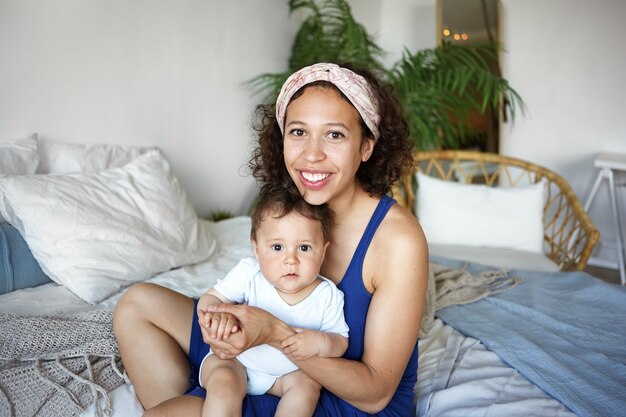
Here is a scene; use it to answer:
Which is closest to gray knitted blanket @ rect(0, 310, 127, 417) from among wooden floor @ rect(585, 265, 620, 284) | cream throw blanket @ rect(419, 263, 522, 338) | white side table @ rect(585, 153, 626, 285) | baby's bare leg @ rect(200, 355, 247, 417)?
baby's bare leg @ rect(200, 355, 247, 417)

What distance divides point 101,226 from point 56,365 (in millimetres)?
630

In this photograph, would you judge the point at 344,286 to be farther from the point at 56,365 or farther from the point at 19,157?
the point at 19,157

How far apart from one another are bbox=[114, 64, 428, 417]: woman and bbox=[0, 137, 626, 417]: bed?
0.14 m

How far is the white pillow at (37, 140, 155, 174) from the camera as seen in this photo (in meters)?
2.01

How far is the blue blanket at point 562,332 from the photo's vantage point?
1379 mm

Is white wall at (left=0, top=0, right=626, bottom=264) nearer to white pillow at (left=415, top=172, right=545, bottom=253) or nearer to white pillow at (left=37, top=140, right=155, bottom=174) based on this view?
white pillow at (left=37, top=140, right=155, bottom=174)

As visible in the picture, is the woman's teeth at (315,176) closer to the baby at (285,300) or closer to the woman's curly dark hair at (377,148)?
the baby at (285,300)

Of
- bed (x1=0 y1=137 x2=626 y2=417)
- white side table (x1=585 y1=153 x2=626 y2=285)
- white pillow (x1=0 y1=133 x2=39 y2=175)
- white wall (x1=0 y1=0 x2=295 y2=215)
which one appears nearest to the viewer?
bed (x1=0 y1=137 x2=626 y2=417)

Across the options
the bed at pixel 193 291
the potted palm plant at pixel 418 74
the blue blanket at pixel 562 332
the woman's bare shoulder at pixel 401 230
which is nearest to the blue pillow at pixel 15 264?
the bed at pixel 193 291

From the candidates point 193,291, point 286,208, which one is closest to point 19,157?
point 193,291

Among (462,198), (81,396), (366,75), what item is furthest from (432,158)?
(81,396)

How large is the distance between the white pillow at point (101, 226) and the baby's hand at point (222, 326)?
87cm

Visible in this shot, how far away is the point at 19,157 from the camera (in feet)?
6.08

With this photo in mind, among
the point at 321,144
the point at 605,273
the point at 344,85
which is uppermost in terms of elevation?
the point at 344,85
